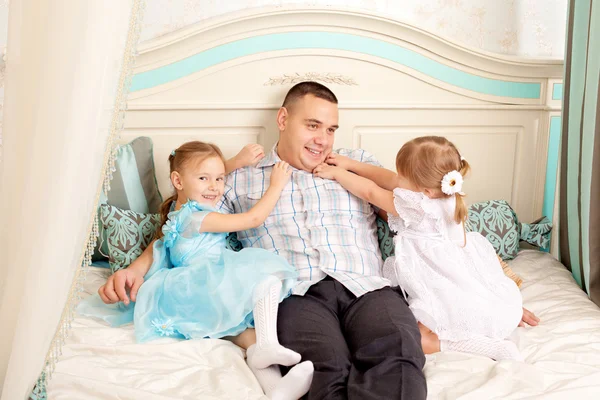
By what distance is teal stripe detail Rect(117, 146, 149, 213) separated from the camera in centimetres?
208

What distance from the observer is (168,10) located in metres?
2.24

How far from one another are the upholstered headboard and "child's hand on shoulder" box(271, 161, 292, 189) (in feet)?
1.06

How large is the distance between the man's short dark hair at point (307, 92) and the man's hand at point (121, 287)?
79cm

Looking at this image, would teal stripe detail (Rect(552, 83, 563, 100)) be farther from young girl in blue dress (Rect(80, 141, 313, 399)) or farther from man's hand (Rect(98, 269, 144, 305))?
man's hand (Rect(98, 269, 144, 305))

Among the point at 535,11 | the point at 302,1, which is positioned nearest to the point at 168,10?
the point at 302,1

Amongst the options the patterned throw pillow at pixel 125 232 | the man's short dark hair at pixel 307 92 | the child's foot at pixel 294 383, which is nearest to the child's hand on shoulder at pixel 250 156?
the man's short dark hair at pixel 307 92

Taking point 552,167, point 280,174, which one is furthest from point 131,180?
point 552,167

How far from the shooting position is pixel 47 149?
31.1 inches

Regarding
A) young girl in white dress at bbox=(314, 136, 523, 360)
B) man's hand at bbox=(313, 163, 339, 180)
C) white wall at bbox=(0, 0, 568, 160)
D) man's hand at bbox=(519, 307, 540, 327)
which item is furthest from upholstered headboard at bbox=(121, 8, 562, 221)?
man's hand at bbox=(519, 307, 540, 327)

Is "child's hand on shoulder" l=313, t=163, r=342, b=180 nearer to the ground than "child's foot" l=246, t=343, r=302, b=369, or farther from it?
farther from it

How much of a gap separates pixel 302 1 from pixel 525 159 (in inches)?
43.2

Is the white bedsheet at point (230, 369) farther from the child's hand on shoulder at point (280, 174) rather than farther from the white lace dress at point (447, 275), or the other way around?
the child's hand on shoulder at point (280, 174)

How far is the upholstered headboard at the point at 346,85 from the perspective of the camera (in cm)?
219

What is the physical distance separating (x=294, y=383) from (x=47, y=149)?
802mm
